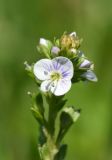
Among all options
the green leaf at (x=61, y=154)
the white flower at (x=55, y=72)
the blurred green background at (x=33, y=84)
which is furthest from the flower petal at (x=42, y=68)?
the blurred green background at (x=33, y=84)

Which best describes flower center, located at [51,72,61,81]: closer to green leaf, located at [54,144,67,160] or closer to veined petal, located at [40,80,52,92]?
veined petal, located at [40,80,52,92]

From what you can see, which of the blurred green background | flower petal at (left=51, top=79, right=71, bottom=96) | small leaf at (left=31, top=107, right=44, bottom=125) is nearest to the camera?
flower petal at (left=51, top=79, right=71, bottom=96)

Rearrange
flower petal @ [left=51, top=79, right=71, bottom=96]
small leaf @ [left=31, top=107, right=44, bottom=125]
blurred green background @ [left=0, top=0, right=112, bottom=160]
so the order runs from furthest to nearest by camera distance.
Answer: blurred green background @ [left=0, top=0, right=112, bottom=160], small leaf @ [left=31, top=107, right=44, bottom=125], flower petal @ [left=51, top=79, right=71, bottom=96]

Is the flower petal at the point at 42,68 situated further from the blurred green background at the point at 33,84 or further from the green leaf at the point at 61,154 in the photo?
the blurred green background at the point at 33,84

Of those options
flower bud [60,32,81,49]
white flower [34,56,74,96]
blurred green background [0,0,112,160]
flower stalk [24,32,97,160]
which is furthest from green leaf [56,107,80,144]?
blurred green background [0,0,112,160]

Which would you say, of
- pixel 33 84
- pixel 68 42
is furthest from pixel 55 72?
pixel 33 84

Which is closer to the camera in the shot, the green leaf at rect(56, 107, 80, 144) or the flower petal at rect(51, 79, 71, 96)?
the flower petal at rect(51, 79, 71, 96)

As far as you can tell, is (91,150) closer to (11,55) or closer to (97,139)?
(97,139)

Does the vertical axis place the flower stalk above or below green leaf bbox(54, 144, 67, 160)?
above
